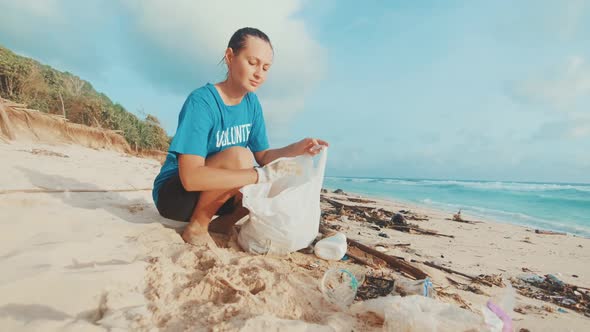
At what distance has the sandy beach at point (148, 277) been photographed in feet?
3.68

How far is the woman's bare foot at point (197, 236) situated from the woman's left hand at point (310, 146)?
871 millimetres

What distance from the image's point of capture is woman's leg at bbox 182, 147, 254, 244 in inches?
82.6

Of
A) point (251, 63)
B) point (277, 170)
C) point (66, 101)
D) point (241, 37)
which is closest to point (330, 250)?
point (277, 170)

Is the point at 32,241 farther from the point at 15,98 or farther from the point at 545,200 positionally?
the point at 545,200

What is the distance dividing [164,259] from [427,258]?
2.36m

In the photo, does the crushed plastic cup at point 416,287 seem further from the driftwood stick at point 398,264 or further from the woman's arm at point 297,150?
the woman's arm at point 297,150

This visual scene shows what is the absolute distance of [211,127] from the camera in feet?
7.12

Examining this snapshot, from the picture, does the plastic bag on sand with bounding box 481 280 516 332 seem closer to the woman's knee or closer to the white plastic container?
the white plastic container

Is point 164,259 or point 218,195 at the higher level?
point 218,195

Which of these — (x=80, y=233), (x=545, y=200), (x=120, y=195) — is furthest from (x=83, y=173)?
(x=545, y=200)

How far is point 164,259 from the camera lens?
1.65 metres

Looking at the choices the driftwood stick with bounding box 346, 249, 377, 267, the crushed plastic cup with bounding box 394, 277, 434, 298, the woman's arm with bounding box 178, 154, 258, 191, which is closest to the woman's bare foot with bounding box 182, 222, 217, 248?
the woman's arm with bounding box 178, 154, 258, 191

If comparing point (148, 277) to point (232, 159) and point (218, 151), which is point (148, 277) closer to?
point (232, 159)

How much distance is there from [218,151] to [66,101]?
34.6ft
